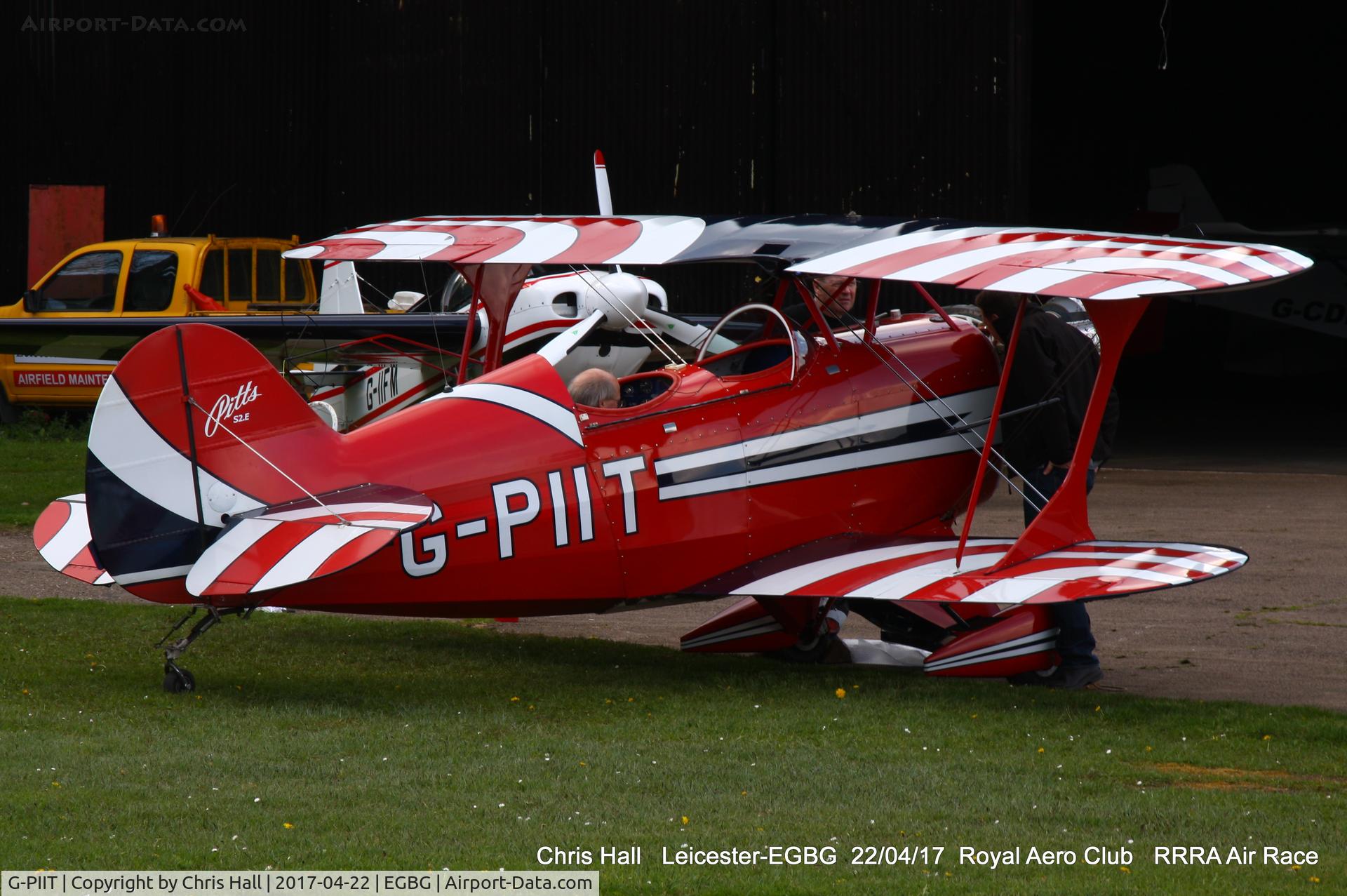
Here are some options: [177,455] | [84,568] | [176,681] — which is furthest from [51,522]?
[177,455]

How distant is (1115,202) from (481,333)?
23.2 metres

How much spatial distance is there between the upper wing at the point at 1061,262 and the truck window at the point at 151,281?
12.4 m

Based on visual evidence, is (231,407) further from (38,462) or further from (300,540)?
(38,462)

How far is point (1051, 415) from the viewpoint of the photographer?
7.81 m

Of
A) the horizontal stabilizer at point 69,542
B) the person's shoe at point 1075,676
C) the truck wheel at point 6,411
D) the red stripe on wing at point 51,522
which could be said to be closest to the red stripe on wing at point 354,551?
the horizontal stabilizer at point 69,542

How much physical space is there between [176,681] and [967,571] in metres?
3.73

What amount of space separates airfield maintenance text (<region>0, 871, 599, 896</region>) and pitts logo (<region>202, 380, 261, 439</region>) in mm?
2592

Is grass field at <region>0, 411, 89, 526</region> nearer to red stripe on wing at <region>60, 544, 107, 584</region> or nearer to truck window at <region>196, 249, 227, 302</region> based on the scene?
truck window at <region>196, 249, 227, 302</region>

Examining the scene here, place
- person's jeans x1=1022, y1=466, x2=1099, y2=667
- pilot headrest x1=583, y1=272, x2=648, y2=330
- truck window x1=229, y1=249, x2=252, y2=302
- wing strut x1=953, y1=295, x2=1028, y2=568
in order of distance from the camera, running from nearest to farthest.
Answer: wing strut x1=953, y1=295, x2=1028, y2=568
person's jeans x1=1022, y1=466, x2=1099, y2=667
pilot headrest x1=583, y1=272, x2=648, y2=330
truck window x1=229, y1=249, x2=252, y2=302

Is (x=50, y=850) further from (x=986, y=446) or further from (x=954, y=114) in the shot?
(x=954, y=114)

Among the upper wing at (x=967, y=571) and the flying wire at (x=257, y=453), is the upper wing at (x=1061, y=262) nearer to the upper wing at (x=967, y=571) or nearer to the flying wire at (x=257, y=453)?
the upper wing at (x=967, y=571)

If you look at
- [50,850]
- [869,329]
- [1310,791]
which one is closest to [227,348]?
[50,850]

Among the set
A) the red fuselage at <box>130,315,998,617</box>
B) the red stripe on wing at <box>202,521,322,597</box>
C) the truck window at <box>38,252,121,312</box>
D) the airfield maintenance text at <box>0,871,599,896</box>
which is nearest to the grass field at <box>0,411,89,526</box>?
the truck window at <box>38,252,121,312</box>

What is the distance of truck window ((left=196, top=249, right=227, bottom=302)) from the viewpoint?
18.1 m
